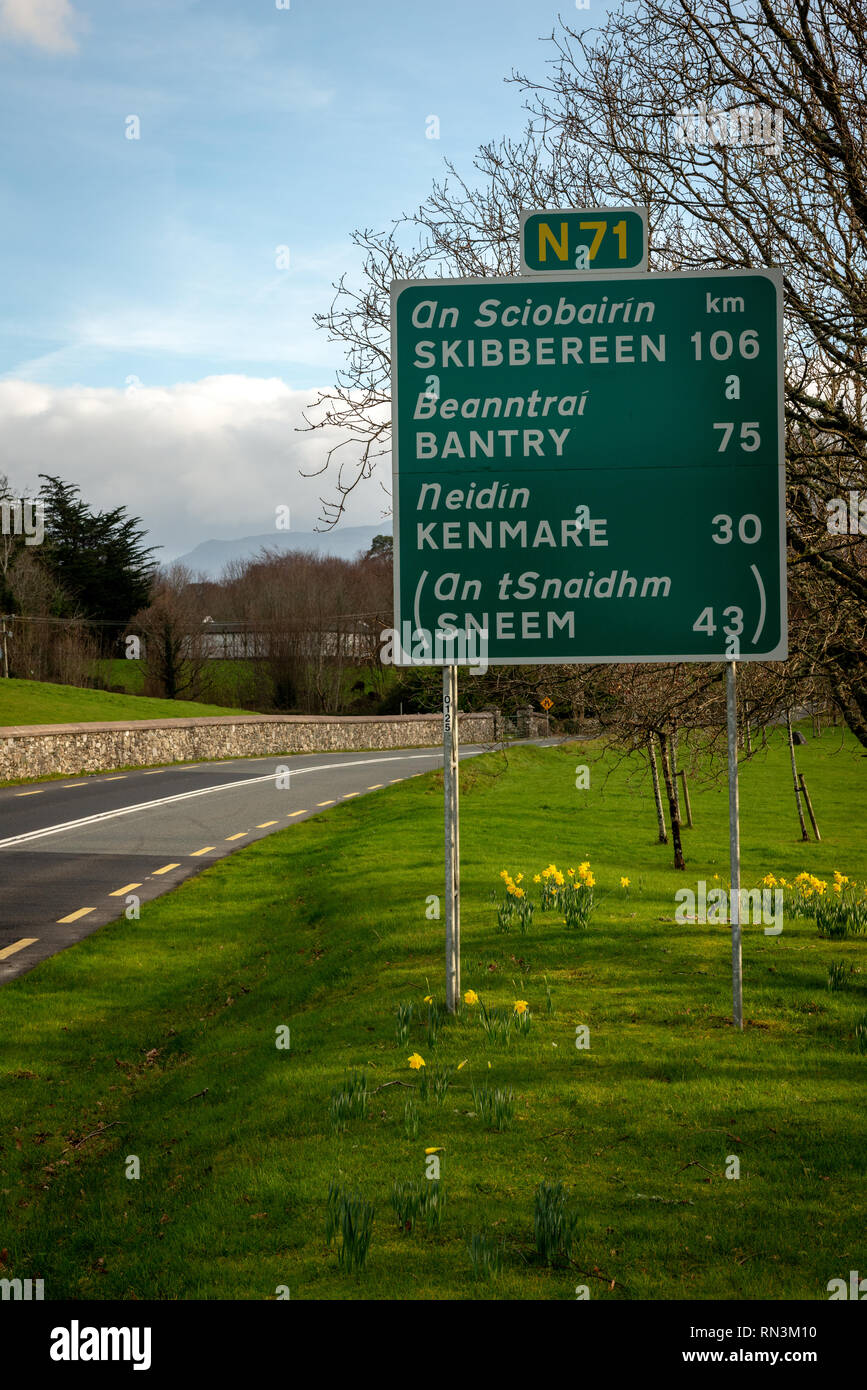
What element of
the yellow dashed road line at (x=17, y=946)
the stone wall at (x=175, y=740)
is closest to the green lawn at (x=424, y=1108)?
the yellow dashed road line at (x=17, y=946)

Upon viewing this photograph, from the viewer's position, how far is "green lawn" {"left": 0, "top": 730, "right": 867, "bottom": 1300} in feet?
13.7

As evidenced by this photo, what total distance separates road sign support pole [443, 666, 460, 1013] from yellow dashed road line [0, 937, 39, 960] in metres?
5.56

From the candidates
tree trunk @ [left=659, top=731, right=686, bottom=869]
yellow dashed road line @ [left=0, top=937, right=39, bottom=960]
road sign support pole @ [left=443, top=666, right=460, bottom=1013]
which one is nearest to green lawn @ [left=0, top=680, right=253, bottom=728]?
tree trunk @ [left=659, top=731, right=686, bottom=869]

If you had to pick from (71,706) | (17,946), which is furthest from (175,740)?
(17,946)

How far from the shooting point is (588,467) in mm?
7219

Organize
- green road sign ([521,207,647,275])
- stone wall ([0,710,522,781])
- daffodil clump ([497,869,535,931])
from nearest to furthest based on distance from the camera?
1. green road sign ([521,207,647,275])
2. daffodil clump ([497,869,535,931])
3. stone wall ([0,710,522,781])

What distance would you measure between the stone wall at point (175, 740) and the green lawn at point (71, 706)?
2.85m

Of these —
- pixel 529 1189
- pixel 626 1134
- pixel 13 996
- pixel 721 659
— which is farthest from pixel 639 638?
pixel 13 996

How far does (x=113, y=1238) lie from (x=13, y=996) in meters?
4.88

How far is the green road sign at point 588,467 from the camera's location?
23.3 feet

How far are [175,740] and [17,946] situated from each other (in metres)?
29.8

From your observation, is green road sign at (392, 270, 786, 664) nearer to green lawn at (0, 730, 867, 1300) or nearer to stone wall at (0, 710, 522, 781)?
green lawn at (0, 730, 867, 1300)

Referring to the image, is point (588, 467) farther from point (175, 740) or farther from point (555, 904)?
point (175, 740)

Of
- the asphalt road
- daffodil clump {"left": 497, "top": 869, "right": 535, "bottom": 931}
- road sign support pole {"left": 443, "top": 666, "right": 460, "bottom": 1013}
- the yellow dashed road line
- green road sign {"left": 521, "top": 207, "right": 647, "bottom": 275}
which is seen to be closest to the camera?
road sign support pole {"left": 443, "top": 666, "right": 460, "bottom": 1013}
